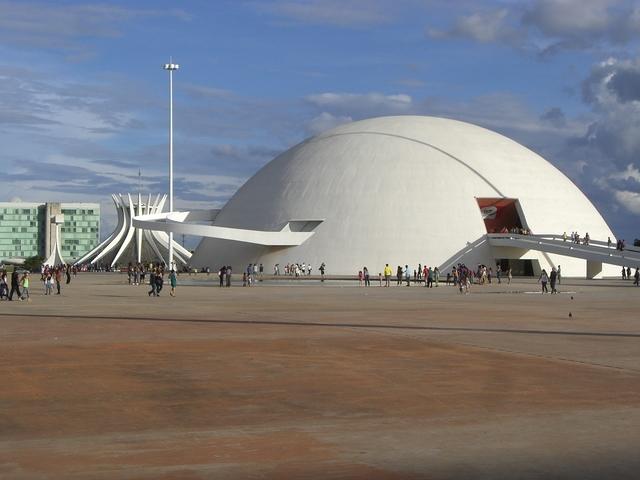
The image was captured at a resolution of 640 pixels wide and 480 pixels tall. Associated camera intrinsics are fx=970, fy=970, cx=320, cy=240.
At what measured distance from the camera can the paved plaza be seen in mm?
7922

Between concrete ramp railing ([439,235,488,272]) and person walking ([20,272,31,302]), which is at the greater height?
concrete ramp railing ([439,235,488,272])

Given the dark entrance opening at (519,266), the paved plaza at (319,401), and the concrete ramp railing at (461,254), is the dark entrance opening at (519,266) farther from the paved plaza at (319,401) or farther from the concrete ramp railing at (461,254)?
the paved plaza at (319,401)

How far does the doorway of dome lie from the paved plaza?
149 ft

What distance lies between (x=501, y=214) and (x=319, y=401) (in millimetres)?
58892

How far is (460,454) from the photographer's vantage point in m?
8.22

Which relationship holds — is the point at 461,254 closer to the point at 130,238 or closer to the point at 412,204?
the point at 412,204

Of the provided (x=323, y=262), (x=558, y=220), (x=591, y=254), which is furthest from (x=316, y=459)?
(x=558, y=220)

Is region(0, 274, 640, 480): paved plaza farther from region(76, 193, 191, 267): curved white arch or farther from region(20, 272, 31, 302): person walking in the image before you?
region(76, 193, 191, 267): curved white arch

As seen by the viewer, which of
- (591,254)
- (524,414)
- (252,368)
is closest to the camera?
(524,414)

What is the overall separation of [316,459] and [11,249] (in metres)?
164

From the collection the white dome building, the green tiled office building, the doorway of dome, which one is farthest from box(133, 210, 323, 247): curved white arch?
the green tiled office building

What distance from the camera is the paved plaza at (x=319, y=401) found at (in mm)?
7922

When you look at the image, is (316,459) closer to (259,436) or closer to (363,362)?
(259,436)

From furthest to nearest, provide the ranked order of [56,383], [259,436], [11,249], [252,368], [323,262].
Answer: [11,249]
[323,262]
[252,368]
[56,383]
[259,436]
